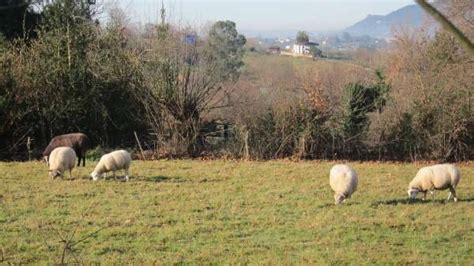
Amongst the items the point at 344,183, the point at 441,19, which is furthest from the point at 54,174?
the point at 441,19

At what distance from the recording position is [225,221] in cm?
1105

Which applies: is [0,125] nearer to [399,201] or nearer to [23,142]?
[23,142]

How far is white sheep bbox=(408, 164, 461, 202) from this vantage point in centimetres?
1284

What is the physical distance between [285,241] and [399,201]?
15.0ft

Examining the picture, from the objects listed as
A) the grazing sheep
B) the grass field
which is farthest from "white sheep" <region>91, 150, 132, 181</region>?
the grazing sheep

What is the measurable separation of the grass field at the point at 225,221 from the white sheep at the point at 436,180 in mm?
352

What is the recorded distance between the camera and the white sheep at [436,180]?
1284cm

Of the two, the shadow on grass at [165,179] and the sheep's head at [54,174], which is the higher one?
the sheep's head at [54,174]

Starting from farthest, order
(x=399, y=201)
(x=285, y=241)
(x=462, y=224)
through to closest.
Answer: (x=399, y=201) < (x=462, y=224) < (x=285, y=241)

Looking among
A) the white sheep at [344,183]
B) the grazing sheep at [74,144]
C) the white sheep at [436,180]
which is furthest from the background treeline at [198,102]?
the white sheep at [344,183]

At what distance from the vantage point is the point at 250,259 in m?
8.55

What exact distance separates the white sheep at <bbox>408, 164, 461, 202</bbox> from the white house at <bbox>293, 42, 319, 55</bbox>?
30.2 m

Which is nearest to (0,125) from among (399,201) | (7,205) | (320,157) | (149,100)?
(149,100)

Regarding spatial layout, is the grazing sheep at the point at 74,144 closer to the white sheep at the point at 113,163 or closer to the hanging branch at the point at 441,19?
the white sheep at the point at 113,163
